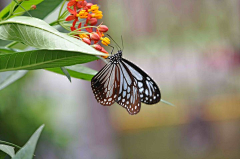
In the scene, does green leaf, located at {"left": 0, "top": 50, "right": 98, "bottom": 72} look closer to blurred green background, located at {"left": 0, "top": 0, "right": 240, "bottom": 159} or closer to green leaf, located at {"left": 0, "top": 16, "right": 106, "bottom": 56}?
green leaf, located at {"left": 0, "top": 16, "right": 106, "bottom": 56}

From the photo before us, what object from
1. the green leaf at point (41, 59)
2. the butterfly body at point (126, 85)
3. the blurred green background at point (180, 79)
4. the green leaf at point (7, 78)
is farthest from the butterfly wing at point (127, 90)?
the blurred green background at point (180, 79)

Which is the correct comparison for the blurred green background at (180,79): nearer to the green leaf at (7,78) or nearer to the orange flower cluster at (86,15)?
the green leaf at (7,78)

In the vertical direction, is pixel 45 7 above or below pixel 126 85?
above

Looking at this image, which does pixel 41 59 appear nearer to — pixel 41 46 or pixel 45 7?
pixel 41 46

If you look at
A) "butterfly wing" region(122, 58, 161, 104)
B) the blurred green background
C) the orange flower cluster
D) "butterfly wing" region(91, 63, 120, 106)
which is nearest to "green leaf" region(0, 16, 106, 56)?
the orange flower cluster

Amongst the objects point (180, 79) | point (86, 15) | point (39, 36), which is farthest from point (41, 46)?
point (180, 79)
